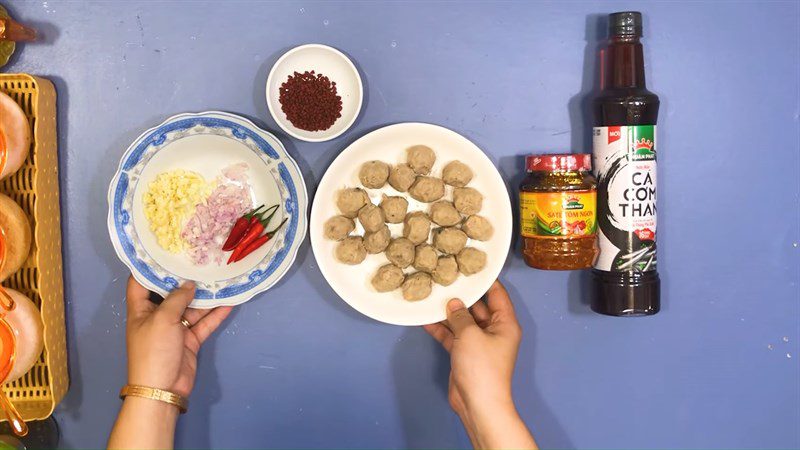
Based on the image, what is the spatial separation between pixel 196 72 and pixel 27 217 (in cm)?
43

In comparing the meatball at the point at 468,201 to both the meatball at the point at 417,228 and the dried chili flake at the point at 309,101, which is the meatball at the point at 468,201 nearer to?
the meatball at the point at 417,228

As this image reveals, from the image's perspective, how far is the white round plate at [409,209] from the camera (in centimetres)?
113

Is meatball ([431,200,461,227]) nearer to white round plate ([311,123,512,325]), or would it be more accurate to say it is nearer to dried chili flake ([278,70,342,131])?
white round plate ([311,123,512,325])

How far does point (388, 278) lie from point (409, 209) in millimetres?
152

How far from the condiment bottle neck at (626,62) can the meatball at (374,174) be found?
47cm

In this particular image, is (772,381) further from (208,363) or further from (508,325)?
(208,363)

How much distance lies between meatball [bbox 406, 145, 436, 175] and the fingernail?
27 centimetres

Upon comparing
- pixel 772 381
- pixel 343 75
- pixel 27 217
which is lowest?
pixel 772 381

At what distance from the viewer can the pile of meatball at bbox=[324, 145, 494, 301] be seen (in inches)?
44.3

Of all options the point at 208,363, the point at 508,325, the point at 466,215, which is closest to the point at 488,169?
the point at 466,215

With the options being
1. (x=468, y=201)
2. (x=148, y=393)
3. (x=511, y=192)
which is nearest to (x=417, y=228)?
(x=468, y=201)

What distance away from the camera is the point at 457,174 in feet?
3.68

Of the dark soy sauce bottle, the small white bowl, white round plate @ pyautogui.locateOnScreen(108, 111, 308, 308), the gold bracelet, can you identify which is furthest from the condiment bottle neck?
the gold bracelet

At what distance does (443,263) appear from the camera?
115cm
